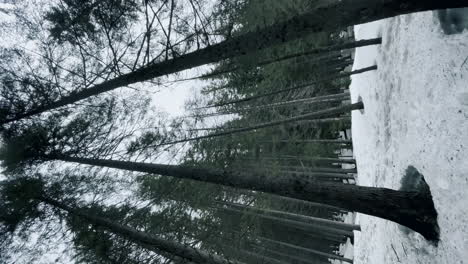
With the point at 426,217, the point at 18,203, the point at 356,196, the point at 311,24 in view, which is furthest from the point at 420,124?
the point at 18,203

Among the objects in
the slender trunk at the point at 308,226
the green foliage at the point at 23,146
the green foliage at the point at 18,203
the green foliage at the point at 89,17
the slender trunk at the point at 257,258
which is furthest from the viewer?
the slender trunk at the point at 257,258

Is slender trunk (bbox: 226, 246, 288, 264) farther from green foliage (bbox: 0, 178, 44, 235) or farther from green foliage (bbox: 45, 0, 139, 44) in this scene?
green foliage (bbox: 45, 0, 139, 44)

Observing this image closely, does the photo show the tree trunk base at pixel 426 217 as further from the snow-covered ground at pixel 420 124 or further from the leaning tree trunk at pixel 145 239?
the leaning tree trunk at pixel 145 239

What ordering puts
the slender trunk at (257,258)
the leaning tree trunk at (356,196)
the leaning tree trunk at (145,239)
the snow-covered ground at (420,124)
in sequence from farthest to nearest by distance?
the slender trunk at (257,258) < the leaning tree trunk at (145,239) < the leaning tree trunk at (356,196) < the snow-covered ground at (420,124)

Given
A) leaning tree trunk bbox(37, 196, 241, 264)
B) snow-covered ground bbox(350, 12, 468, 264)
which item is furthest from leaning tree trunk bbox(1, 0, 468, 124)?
leaning tree trunk bbox(37, 196, 241, 264)

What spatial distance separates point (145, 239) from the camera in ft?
18.1

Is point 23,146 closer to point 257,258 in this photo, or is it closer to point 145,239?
point 145,239

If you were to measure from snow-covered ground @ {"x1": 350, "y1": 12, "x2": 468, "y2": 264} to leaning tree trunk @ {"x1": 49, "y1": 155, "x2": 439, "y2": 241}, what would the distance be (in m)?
0.15

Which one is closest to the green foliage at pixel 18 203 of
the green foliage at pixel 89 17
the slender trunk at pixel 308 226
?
the green foliage at pixel 89 17

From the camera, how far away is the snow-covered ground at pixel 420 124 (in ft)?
10.2

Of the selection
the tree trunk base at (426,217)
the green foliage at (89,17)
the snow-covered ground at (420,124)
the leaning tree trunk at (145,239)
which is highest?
the green foliage at (89,17)

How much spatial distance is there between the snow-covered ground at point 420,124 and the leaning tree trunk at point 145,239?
2.82 metres

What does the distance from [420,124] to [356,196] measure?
59.9 inches

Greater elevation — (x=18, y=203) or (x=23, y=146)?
(x=23, y=146)
